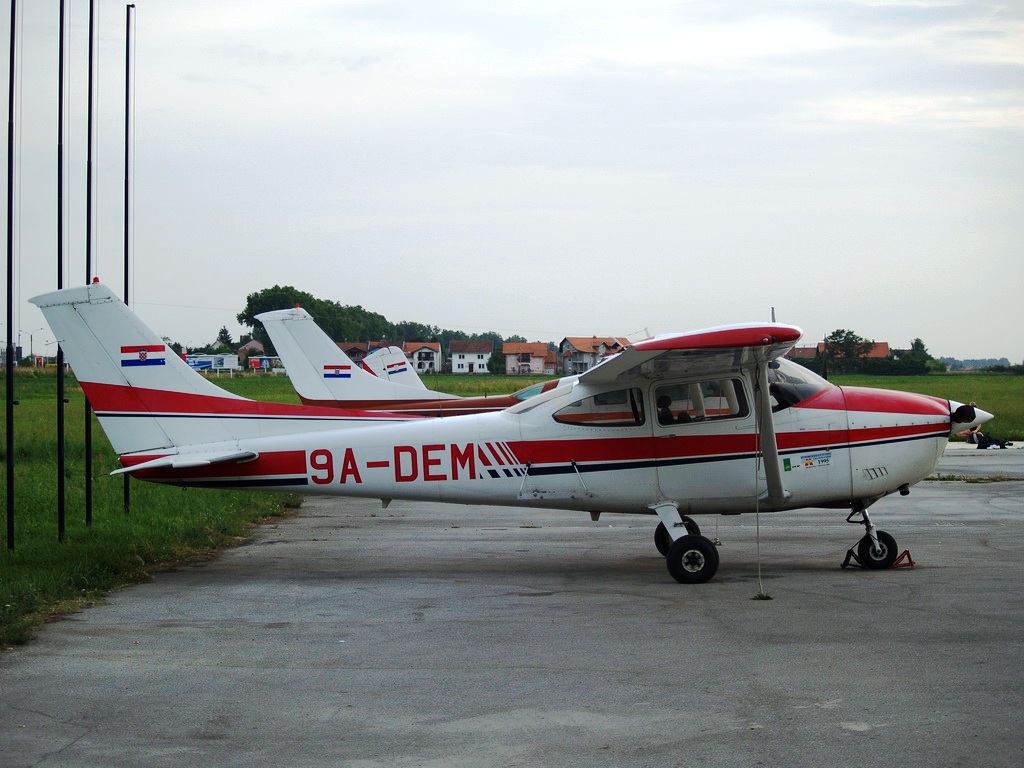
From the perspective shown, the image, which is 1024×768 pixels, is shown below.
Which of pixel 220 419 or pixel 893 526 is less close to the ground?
pixel 220 419

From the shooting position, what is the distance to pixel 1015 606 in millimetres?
8672

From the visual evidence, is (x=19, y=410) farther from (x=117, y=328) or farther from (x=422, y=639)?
(x=422, y=639)

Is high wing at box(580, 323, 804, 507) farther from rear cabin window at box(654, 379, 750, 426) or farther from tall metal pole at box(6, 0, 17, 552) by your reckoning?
tall metal pole at box(6, 0, 17, 552)

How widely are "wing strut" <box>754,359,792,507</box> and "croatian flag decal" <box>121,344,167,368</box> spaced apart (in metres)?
6.16

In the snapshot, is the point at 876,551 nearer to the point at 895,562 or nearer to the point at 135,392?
the point at 895,562

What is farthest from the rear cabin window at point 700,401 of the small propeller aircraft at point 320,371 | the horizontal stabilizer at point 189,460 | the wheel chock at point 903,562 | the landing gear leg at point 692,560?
the small propeller aircraft at point 320,371

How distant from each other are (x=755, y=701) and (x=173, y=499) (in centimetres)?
1145

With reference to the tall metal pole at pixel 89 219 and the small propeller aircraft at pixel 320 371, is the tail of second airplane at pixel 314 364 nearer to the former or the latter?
the small propeller aircraft at pixel 320 371

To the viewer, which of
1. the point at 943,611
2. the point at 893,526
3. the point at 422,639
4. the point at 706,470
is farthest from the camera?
the point at 893,526

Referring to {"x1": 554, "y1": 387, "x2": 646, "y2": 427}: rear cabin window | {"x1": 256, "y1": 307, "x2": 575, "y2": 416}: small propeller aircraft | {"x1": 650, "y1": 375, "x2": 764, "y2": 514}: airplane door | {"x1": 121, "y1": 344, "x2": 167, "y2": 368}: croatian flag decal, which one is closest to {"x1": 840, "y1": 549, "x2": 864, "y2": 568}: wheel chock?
{"x1": 650, "y1": 375, "x2": 764, "y2": 514}: airplane door

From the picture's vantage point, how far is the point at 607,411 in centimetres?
1067

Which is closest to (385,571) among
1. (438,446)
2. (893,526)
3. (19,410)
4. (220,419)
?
(438,446)

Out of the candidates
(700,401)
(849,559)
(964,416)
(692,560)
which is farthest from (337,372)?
(964,416)

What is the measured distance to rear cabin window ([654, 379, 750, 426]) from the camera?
34.5 feet
